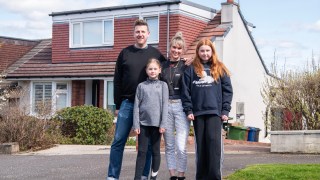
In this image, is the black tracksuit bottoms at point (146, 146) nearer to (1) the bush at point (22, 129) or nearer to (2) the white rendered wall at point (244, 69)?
(1) the bush at point (22, 129)

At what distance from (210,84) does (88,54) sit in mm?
20402

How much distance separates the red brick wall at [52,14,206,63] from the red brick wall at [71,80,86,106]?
1088mm

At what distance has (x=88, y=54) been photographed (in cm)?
2839

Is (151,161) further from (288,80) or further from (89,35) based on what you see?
(89,35)

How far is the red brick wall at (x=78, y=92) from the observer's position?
28641 millimetres

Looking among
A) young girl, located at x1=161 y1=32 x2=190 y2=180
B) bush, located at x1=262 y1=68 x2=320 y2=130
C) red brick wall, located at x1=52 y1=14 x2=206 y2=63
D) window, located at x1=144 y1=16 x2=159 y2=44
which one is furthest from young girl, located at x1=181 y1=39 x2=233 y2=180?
window, located at x1=144 y1=16 x2=159 y2=44

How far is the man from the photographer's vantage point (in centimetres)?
854

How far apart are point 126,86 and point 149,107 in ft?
1.50

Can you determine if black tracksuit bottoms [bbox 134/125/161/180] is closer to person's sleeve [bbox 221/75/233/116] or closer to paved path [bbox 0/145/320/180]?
person's sleeve [bbox 221/75/233/116]

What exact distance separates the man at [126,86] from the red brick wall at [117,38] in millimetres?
17071

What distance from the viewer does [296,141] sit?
16453 millimetres

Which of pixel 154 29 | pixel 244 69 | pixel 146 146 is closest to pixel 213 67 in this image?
pixel 146 146

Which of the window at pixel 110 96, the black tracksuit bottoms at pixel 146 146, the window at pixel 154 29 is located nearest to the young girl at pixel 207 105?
the black tracksuit bottoms at pixel 146 146

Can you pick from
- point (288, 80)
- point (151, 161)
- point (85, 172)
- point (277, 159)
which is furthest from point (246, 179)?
point (288, 80)
